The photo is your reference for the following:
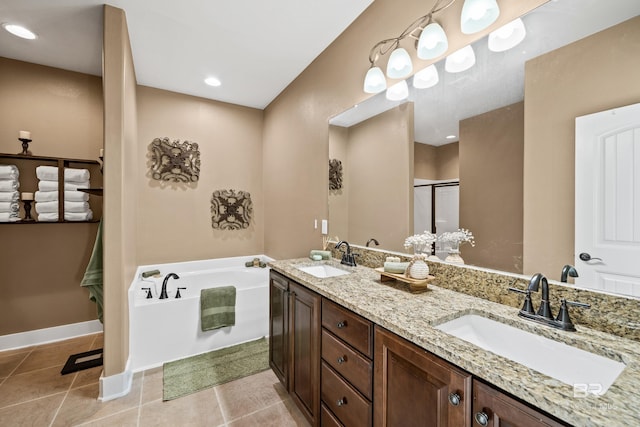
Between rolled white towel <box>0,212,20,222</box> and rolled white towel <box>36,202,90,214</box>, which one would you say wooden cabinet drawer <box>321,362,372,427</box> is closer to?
rolled white towel <box>36,202,90,214</box>

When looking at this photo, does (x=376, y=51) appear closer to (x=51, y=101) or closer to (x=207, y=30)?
(x=207, y=30)

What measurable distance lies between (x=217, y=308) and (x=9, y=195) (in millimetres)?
→ 2161

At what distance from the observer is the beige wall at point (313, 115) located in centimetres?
170

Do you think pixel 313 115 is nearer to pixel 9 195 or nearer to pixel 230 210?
pixel 230 210

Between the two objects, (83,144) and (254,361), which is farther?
(83,144)

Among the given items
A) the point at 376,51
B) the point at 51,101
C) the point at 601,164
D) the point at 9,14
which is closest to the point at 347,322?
the point at 601,164

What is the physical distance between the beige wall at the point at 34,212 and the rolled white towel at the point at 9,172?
3.6 inches

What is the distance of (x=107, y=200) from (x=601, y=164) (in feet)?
8.99

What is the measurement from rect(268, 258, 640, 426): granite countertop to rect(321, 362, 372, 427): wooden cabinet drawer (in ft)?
1.27

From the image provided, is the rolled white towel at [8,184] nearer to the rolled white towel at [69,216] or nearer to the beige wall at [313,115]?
the rolled white towel at [69,216]

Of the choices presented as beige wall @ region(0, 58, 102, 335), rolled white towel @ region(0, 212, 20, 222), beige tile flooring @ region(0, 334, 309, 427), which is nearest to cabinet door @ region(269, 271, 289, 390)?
beige tile flooring @ region(0, 334, 309, 427)

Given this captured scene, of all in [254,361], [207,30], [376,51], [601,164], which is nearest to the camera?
[601,164]

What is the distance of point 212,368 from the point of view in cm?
239

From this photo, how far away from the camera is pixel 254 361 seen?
2496 millimetres
